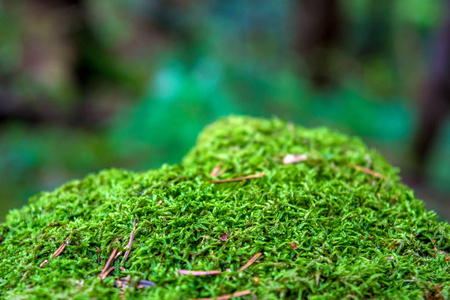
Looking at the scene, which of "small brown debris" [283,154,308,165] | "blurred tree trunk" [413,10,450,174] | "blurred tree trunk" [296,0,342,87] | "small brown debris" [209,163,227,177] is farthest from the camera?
"blurred tree trunk" [296,0,342,87]

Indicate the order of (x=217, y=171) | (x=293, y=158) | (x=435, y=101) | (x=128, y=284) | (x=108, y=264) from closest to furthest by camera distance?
(x=128, y=284), (x=108, y=264), (x=217, y=171), (x=293, y=158), (x=435, y=101)

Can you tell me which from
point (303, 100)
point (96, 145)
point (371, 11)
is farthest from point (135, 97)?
point (371, 11)

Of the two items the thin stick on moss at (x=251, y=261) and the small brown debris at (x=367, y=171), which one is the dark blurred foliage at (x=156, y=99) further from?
the thin stick on moss at (x=251, y=261)

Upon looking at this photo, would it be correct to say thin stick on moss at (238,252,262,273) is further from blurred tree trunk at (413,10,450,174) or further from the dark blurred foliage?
blurred tree trunk at (413,10,450,174)

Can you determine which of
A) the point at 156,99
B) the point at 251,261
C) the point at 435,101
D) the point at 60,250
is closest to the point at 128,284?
the point at 60,250

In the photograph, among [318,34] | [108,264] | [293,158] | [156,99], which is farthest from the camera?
[318,34]

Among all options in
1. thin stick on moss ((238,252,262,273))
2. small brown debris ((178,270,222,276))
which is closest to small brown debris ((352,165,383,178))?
thin stick on moss ((238,252,262,273))

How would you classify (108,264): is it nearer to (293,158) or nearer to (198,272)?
(198,272)
